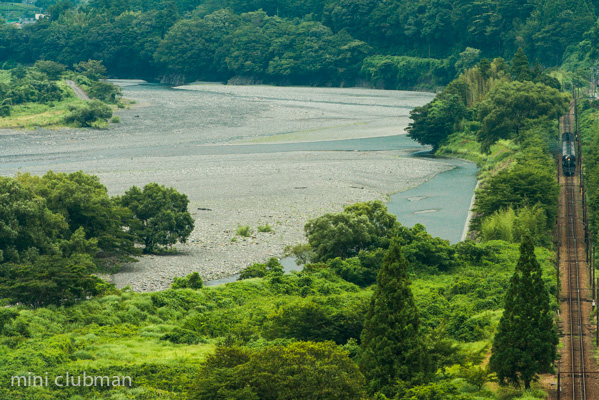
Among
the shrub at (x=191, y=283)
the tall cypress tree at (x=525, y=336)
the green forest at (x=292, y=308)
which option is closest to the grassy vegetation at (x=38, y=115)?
the green forest at (x=292, y=308)

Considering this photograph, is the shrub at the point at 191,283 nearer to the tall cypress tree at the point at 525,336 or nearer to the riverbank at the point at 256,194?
the riverbank at the point at 256,194

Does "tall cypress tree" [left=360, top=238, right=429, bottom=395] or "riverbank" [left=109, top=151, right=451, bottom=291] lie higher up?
"tall cypress tree" [left=360, top=238, right=429, bottom=395]

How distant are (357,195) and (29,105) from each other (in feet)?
283

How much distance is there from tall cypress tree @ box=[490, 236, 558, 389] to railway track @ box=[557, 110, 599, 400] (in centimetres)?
155

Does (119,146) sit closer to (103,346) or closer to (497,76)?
(497,76)

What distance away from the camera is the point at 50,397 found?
1220 inches

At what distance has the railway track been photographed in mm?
34844

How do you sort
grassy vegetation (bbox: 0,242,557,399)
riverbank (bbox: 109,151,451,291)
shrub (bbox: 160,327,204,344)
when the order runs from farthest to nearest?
riverbank (bbox: 109,151,451,291)
shrub (bbox: 160,327,204,344)
grassy vegetation (bbox: 0,242,557,399)

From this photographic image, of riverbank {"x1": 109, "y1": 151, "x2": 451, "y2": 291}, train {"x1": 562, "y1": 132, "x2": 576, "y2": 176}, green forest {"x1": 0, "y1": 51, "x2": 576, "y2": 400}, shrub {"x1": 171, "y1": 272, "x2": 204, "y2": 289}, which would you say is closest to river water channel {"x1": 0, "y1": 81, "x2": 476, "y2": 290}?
riverbank {"x1": 109, "y1": 151, "x2": 451, "y2": 291}

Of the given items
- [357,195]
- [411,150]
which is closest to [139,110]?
[411,150]

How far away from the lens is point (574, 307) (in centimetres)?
4609

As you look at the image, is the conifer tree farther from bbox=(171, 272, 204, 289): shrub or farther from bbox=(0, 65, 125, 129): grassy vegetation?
bbox=(171, 272, 204, 289): shrub

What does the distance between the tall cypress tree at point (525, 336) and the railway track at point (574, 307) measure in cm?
155

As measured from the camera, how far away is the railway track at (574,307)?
3484 cm
